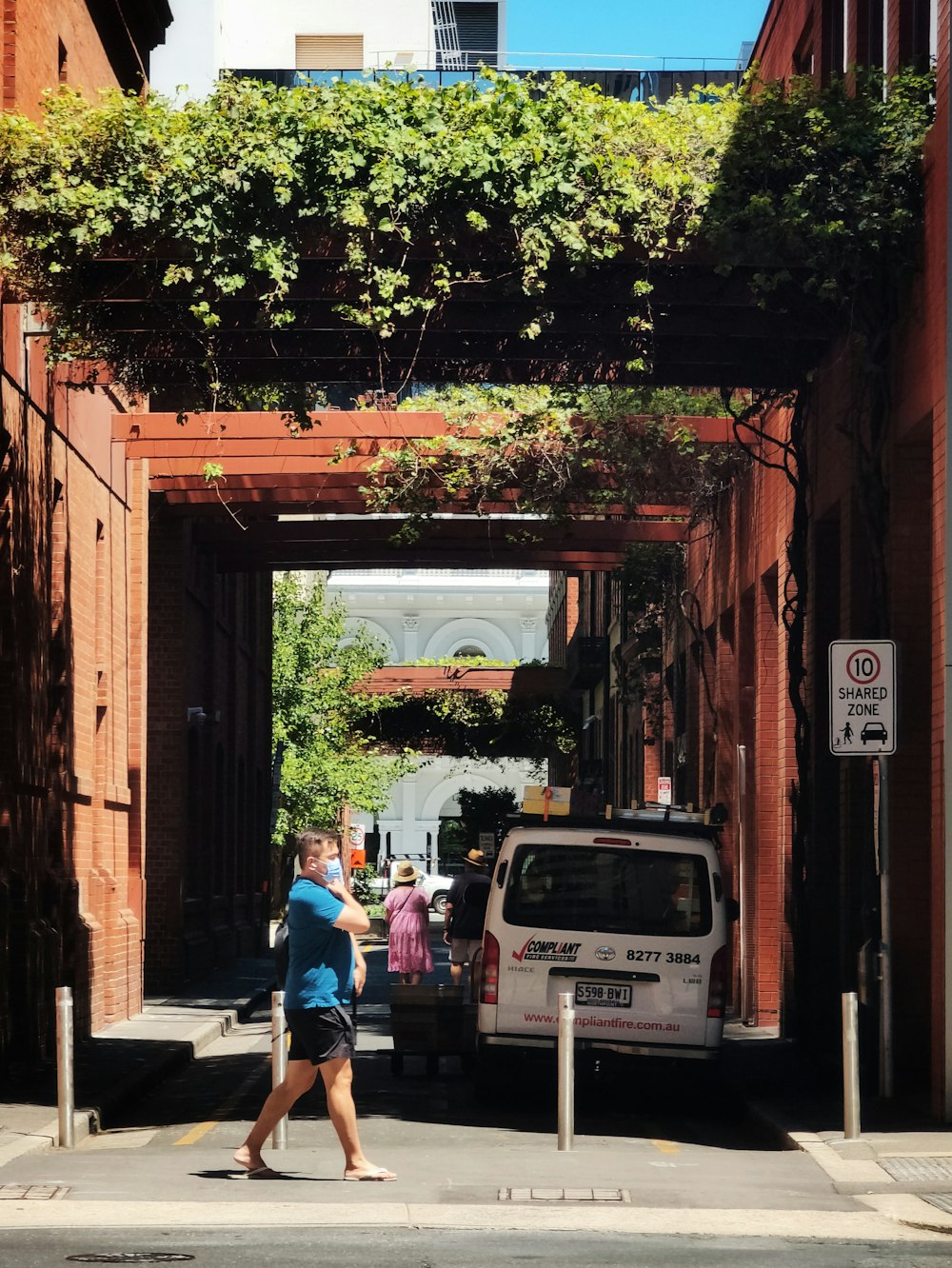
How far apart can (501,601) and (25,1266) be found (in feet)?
258

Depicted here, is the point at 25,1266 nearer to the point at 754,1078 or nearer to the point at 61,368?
the point at 754,1078

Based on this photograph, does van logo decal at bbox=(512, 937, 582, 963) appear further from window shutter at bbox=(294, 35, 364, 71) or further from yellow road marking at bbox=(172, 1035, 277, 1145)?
window shutter at bbox=(294, 35, 364, 71)

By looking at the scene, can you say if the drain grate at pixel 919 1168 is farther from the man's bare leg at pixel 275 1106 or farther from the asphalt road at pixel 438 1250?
the man's bare leg at pixel 275 1106

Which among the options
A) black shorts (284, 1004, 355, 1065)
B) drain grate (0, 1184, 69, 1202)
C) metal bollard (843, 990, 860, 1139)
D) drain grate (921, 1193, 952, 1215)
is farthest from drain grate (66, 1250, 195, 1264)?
metal bollard (843, 990, 860, 1139)

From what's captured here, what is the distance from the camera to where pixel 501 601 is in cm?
8619

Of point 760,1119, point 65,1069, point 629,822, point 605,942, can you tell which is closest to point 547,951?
point 605,942

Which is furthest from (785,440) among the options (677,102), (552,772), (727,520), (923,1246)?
(552,772)

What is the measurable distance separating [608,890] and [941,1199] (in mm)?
5242

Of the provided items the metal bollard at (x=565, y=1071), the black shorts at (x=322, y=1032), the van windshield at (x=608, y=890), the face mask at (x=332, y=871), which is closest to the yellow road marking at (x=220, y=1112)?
the van windshield at (x=608, y=890)

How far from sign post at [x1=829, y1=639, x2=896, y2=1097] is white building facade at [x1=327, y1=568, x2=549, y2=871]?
6769 centimetres

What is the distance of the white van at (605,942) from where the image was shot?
1459 cm

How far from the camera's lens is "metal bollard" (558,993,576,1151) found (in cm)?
1192

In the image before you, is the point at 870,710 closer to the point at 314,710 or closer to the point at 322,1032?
the point at 322,1032

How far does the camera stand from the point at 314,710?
1975 inches
